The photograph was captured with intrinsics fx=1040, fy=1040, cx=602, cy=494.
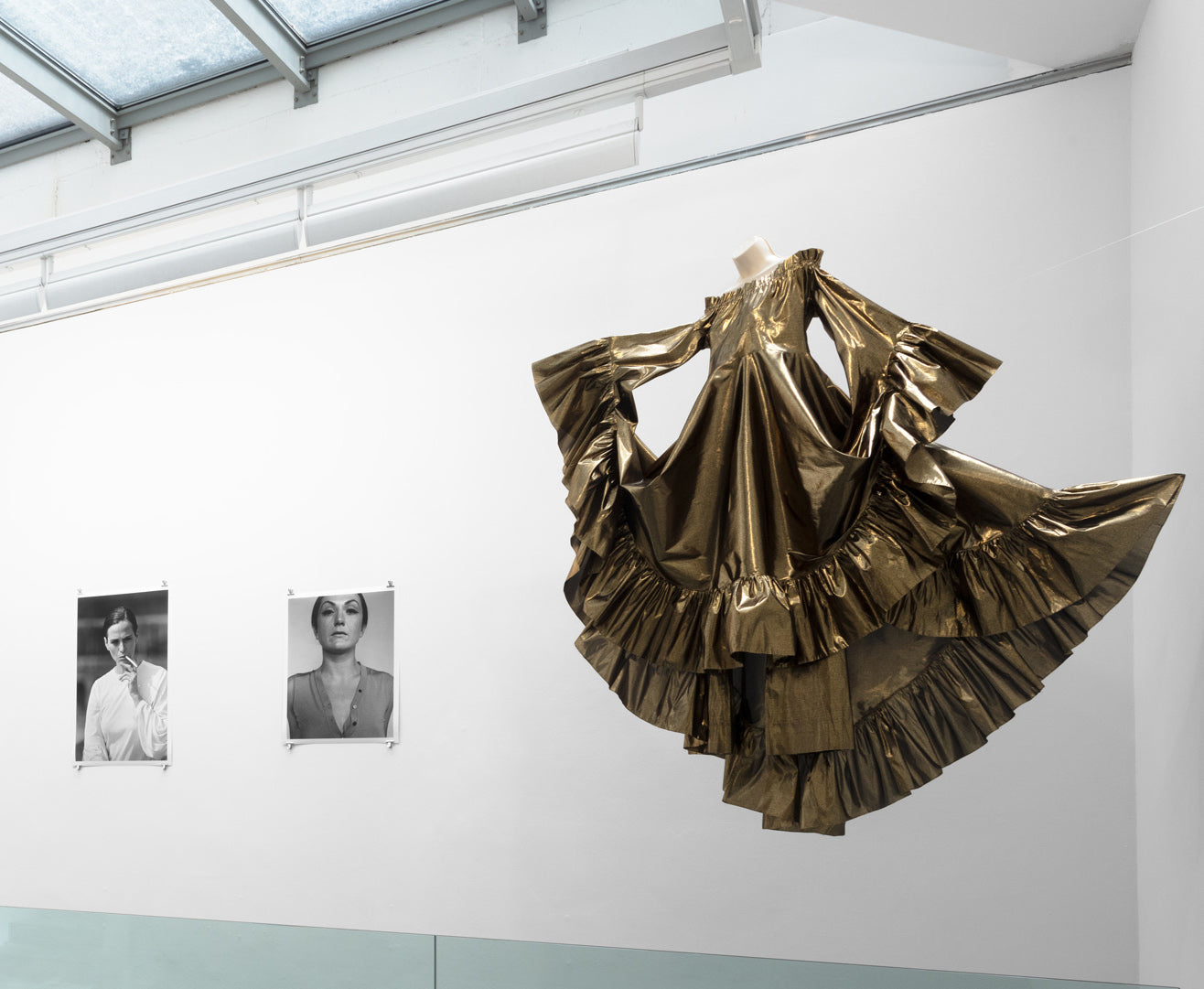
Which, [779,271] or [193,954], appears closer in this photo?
[193,954]

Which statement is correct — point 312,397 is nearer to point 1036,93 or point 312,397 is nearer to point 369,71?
point 369,71

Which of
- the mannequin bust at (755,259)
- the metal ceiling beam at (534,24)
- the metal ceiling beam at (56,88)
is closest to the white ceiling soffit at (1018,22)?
the mannequin bust at (755,259)

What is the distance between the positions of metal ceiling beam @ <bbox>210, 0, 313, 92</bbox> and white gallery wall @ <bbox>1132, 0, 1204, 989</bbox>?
2.98 metres

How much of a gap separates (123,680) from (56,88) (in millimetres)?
2456

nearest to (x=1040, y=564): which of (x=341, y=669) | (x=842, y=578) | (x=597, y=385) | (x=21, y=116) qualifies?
(x=842, y=578)

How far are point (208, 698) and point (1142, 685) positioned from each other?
3.23 meters

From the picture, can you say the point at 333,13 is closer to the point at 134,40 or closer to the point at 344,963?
the point at 134,40

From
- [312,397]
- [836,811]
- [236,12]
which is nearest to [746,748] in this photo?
[836,811]

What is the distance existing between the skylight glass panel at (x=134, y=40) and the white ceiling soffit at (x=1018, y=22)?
8.34 ft

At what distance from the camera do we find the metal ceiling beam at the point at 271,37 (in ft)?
12.4

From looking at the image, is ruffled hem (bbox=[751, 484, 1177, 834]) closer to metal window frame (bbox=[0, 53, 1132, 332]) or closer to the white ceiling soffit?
the white ceiling soffit

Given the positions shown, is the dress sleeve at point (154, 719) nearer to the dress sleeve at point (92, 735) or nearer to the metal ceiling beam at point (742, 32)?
the dress sleeve at point (92, 735)

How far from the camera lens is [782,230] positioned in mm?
3270

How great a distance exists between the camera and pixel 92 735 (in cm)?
427
